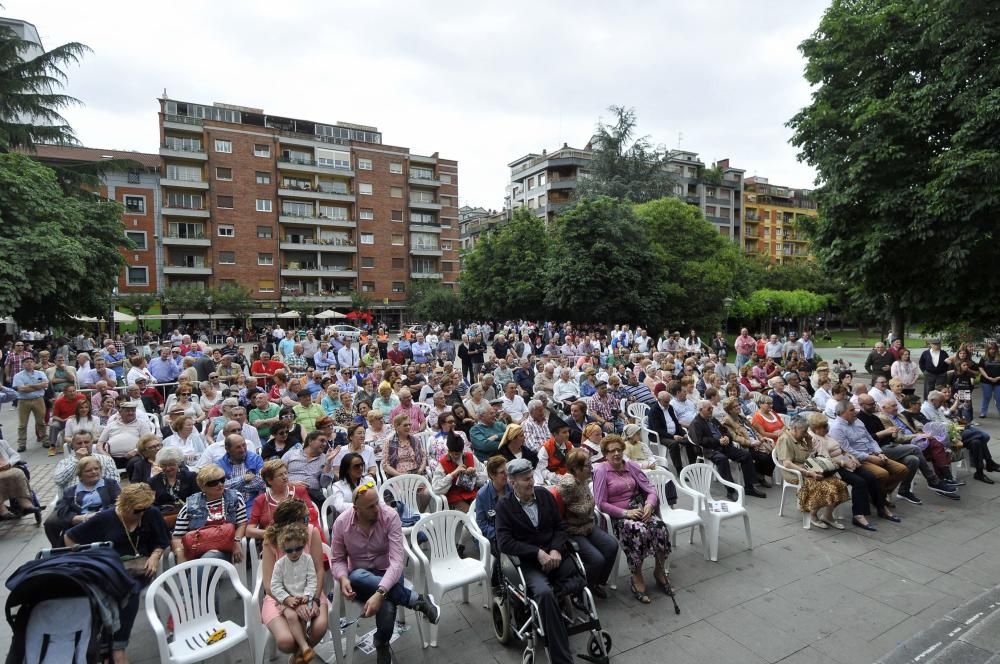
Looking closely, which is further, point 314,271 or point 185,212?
point 314,271

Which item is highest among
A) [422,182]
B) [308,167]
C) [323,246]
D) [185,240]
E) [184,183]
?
[422,182]

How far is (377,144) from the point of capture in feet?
177

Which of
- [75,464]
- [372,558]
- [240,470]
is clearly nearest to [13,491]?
[75,464]

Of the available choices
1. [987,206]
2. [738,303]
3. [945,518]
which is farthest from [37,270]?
Result: [738,303]

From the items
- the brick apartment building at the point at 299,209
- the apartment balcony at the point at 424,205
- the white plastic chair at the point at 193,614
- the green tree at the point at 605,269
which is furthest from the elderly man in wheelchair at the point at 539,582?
the apartment balcony at the point at 424,205

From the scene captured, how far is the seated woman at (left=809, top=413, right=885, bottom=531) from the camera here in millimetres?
6010

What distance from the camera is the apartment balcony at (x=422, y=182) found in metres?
55.8

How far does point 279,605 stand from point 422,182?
5606cm

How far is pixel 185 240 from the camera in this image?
146 feet

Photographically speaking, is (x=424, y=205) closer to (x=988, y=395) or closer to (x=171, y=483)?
(x=988, y=395)

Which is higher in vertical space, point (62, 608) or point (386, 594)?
point (62, 608)

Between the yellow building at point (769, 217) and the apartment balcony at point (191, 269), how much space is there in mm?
67093

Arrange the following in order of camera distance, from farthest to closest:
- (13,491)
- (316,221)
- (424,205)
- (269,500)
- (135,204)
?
(424,205) → (316,221) → (135,204) → (13,491) → (269,500)

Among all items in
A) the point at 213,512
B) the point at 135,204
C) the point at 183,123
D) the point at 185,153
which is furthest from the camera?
the point at 183,123
